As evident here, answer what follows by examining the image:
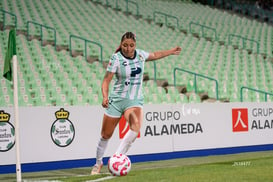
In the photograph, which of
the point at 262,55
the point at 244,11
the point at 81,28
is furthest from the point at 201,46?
the point at 244,11

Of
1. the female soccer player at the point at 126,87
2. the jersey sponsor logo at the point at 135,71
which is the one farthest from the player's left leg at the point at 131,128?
the jersey sponsor logo at the point at 135,71

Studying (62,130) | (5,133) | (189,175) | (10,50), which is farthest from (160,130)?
(10,50)

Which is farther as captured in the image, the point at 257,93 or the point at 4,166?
the point at 257,93

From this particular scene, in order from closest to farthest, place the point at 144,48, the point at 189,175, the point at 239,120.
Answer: the point at 189,175, the point at 239,120, the point at 144,48

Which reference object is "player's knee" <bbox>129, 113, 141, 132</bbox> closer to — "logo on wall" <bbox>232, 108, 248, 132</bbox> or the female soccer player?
the female soccer player

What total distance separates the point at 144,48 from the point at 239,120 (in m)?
6.77

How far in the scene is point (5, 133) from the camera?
9586 millimetres

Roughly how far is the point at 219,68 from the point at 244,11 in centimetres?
1322

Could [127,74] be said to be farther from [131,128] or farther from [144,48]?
[144,48]

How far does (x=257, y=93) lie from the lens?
17172 mm

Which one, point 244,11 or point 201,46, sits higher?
point 244,11

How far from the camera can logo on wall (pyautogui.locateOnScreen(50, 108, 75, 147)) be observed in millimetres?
10164

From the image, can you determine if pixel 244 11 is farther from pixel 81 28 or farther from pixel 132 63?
pixel 132 63

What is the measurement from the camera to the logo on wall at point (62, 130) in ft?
33.3
